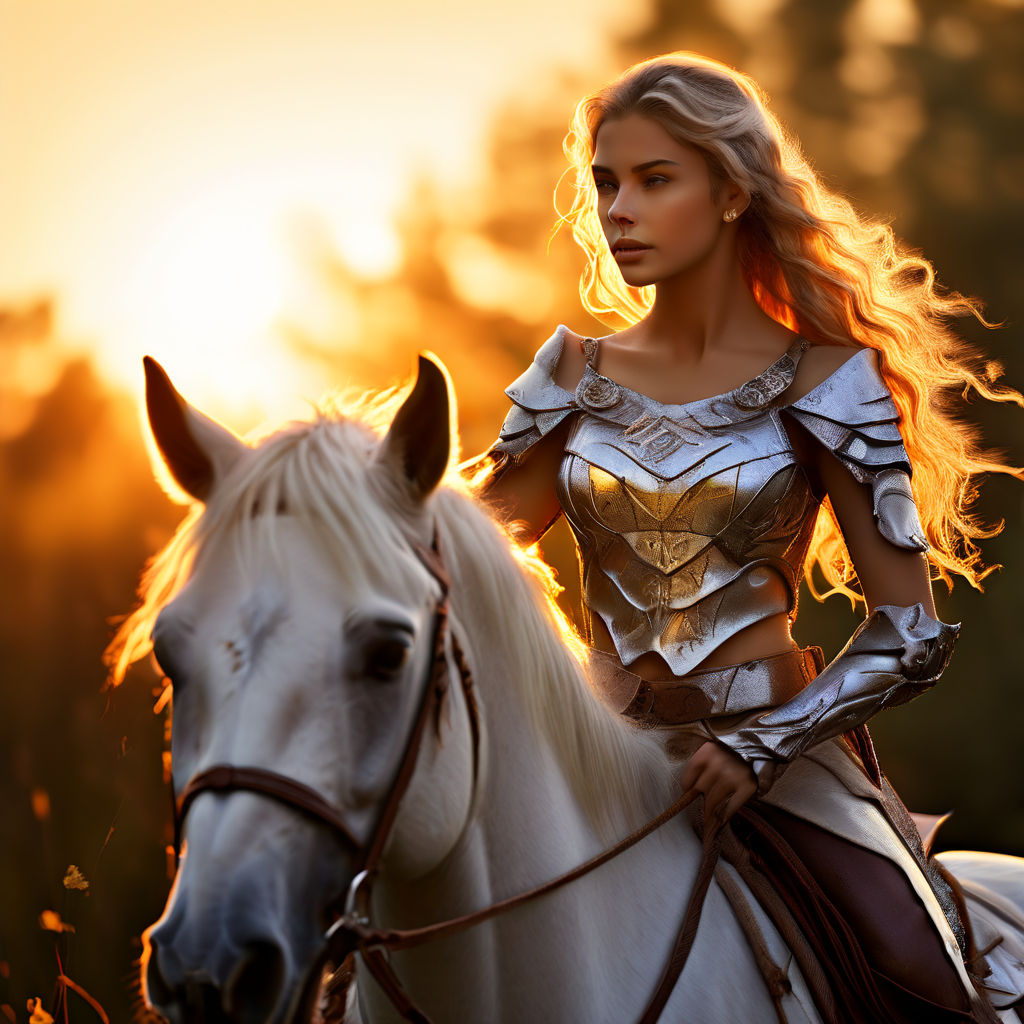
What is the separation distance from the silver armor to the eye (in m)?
1.09

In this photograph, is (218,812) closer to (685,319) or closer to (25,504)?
(685,319)

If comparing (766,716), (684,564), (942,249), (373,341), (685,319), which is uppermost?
(942,249)

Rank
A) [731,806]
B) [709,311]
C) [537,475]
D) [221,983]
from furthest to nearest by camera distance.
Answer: [537,475] < [709,311] < [731,806] < [221,983]

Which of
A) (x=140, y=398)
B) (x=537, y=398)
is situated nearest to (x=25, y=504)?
(x=537, y=398)

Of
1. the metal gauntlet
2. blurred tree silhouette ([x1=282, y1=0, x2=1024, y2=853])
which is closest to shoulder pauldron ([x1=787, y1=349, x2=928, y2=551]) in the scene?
the metal gauntlet

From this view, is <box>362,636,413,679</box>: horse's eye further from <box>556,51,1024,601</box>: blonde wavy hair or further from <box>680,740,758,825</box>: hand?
<box>556,51,1024,601</box>: blonde wavy hair

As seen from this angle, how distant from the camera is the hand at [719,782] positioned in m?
2.32

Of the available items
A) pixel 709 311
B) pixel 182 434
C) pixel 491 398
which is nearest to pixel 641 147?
pixel 709 311

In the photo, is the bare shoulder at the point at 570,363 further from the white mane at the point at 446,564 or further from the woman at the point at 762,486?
the white mane at the point at 446,564

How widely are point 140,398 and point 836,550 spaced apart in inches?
79.6

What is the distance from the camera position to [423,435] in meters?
1.89

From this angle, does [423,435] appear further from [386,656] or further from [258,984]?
[258,984]

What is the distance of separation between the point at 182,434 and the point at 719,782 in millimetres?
1150

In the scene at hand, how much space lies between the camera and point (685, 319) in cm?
304
